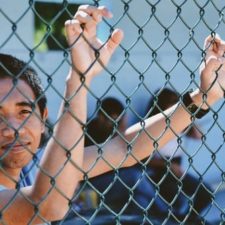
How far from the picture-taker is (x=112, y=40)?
7.05ft

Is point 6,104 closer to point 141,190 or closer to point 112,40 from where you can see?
point 112,40

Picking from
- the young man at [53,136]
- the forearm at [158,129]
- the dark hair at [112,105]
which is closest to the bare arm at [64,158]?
the young man at [53,136]

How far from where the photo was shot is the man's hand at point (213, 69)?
8.37 ft

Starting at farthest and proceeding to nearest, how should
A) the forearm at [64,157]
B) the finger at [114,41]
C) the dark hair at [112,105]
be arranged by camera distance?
the dark hair at [112,105]
the finger at [114,41]
the forearm at [64,157]

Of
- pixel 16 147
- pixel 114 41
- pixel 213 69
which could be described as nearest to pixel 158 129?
pixel 213 69

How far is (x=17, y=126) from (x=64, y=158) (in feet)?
0.65

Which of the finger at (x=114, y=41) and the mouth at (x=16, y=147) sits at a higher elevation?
the finger at (x=114, y=41)

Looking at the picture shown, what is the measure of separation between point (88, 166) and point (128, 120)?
217 centimetres

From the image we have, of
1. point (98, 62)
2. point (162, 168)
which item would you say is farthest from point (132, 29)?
point (98, 62)

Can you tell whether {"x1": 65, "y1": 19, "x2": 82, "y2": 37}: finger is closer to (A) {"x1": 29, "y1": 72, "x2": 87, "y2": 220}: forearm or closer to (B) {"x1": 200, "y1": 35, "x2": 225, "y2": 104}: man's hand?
(A) {"x1": 29, "y1": 72, "x2": 87, "y2": 220}: forearm

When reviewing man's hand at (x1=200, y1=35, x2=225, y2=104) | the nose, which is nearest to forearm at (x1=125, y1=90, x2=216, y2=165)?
man's hand at (x1=200, y1=35, x2=225, y2=104)

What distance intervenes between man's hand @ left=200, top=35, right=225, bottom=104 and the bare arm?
2.03 ft

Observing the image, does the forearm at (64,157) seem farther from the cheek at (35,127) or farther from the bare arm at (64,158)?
the cheek at (35,127)

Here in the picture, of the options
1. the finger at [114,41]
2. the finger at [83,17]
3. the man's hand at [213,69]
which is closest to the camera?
the finger at [83,17]
